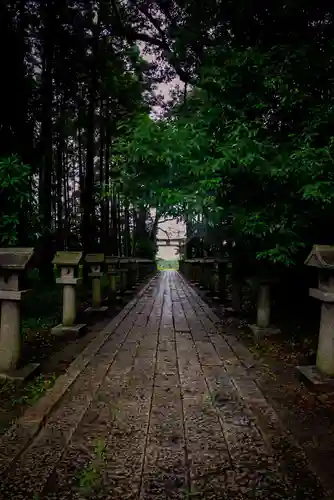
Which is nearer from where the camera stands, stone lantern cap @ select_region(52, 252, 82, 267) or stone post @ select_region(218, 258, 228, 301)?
stone lantern cap @ select_region(52, 252, 82, 267)

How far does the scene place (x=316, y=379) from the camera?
2787 millimetres

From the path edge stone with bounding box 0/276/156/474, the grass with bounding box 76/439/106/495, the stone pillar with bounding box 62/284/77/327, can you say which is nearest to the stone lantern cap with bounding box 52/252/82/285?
the stone pillar with bounding box 62/284/77/327

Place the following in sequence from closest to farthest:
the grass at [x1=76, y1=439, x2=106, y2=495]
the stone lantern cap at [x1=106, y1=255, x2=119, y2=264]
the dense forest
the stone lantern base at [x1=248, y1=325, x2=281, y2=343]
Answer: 1. the grass at [x1=76, y1=439, x2=106, y2=495]
2. the dense forest
3. the stone lantern base at [x1=248, y1=325, x2=281, y2=343]
4. the stone lantern cap at [x1=106, y1=255, x2=119, y2=264]

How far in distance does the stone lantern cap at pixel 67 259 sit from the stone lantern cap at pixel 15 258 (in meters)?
1.58

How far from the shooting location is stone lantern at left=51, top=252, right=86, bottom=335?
14.9 feet

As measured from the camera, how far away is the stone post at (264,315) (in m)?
4.39

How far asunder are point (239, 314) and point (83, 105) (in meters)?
6.62

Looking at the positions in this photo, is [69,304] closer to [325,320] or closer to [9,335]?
[9,335]

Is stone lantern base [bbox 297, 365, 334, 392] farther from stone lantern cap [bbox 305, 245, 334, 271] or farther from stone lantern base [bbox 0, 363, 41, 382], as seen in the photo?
stone lantern base [bbox 0, 363, 41, 382]

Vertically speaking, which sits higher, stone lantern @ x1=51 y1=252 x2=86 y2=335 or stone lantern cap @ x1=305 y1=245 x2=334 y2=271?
stone lantern cap @ x1=305 y1=245 x2=334 y2=271

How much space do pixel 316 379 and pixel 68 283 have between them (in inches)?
112

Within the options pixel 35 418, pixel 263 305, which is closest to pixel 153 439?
pixel 35 418

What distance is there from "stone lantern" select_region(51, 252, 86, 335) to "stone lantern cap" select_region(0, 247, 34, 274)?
1586mm

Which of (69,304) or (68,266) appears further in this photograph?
(69,304)
